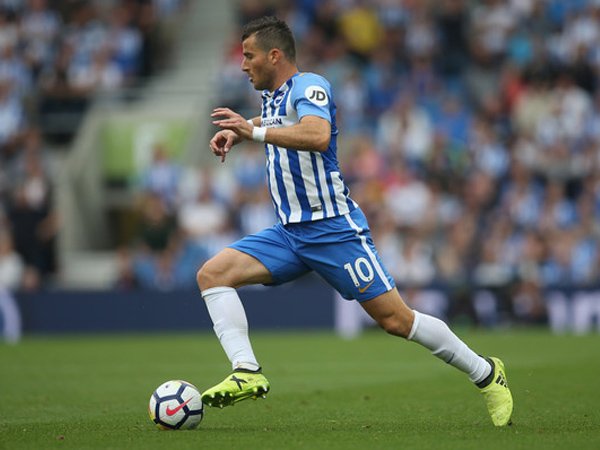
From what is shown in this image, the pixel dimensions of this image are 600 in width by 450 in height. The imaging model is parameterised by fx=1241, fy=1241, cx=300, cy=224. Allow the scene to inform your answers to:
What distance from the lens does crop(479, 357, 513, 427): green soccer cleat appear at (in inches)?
323

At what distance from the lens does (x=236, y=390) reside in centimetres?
796

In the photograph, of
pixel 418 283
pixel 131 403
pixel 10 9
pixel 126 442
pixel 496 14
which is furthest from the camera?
pixel 10 9

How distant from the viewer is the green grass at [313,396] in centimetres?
757

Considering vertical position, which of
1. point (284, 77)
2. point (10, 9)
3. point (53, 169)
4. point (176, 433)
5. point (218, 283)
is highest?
point (10, 9)

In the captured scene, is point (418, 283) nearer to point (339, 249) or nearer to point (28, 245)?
point (28, 245)

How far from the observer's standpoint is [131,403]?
10.0 meters

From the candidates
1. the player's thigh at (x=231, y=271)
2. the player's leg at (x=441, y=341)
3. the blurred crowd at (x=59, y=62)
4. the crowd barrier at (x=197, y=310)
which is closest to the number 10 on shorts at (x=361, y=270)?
the player's leg at (x=441, y=341)

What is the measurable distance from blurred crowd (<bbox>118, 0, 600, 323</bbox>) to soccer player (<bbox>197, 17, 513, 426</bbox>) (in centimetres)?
1134

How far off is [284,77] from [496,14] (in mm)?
15558

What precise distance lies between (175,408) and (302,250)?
1.34 m

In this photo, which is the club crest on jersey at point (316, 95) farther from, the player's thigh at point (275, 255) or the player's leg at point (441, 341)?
the player's leg at point (441, 341)

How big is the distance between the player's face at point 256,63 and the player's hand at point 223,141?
0.60m

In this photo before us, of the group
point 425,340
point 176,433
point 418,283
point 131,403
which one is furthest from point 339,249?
point 418,283

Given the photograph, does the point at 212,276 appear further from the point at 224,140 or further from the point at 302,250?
the point at 224,140
